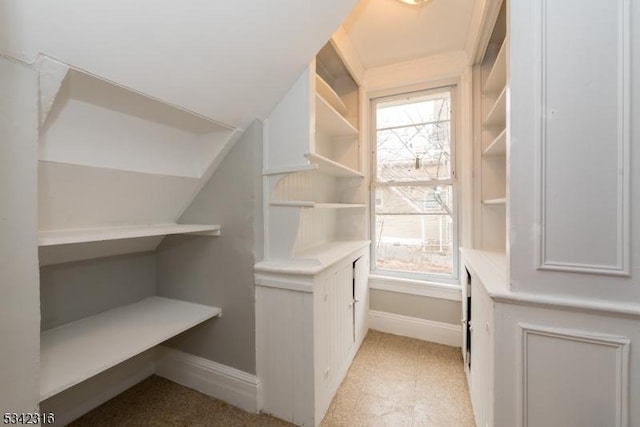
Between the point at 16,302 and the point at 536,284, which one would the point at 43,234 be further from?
the point at 536,284

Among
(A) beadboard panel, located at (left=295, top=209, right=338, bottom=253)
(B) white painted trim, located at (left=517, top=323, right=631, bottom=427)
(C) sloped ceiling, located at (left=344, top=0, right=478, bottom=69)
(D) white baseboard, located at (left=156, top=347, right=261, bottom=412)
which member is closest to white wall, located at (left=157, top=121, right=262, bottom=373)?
(D) white baseboard, located at (left=156, top=347, right=261, bottom=412)

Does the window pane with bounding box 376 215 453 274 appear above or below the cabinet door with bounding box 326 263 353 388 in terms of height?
above

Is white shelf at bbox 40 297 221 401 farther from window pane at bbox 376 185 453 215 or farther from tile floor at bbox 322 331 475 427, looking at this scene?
window pane at bbox 376 185 453 215

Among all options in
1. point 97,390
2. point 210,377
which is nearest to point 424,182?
point 210,377

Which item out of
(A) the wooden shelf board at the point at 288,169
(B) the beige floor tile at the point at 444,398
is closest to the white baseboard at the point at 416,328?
(B) the beige floor tile at the point at 444,398

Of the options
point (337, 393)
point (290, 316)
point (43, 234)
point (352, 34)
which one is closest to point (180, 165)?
point (43, 234)

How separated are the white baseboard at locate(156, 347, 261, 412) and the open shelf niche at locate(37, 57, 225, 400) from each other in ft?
1.24

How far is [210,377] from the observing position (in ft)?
5.28

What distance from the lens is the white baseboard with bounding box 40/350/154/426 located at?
1343 millimetres

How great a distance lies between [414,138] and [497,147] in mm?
768

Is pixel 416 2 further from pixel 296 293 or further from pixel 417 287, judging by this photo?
pixel 417 287

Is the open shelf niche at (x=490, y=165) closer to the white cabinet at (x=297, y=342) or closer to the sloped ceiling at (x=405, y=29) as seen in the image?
the sloped ceiling at (x=405, y=29)

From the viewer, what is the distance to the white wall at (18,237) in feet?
2.39

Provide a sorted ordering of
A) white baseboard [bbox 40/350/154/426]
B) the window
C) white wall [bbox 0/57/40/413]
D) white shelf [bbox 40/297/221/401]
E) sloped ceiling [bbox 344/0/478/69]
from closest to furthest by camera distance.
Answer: white wall [bbox 0/57/40/413] < white shelf [bbox 40/297/221/401] < white baseboard [bbox 40/350/154/426] < sloped ceiling [bbox 344/0/478/69] < the window
